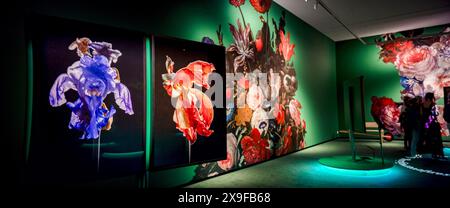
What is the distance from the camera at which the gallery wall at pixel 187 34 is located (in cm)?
200

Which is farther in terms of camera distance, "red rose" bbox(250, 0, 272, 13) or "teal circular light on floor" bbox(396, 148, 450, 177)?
"red rose" bbox(250, 0, 272, 13)

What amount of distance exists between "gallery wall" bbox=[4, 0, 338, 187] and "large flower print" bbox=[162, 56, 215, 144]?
802 millimetres

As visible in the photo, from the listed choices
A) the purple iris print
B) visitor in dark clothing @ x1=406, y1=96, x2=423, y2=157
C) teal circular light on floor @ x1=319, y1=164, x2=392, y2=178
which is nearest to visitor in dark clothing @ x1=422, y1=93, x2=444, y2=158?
visitor in dark clothing @ x1=406, y1=96, x2=423, y2=157

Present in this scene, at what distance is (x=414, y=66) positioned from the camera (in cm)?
721

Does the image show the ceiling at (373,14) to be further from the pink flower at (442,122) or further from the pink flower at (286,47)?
the pink flower at (442,122)

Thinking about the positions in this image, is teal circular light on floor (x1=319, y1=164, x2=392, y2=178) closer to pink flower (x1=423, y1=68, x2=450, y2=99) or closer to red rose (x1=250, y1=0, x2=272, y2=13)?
red rose (x1=250, y1=0, x2=272, y2=13)

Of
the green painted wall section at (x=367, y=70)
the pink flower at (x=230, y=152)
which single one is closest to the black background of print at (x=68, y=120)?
the pink flower at (x=230, y=152)

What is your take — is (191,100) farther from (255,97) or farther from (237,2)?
(237,2)

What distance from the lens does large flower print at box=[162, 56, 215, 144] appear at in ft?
7.95

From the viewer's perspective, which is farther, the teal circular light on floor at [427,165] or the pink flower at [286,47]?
the pink flower at [286,47]

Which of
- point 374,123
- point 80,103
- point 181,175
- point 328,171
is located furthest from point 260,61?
point 374,123

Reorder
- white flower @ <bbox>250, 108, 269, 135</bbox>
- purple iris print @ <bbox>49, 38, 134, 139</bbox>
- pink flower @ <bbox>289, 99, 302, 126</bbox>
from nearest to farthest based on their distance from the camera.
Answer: purple iris print @ <bbox>49, 38, 134, 139</bbox>, white flower @ <bbox>250, 108, 269, 135</bbox>, pink flower @ <bbox>289, 99, 302, 126</bbox>

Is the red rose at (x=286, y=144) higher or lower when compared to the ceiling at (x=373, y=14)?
lower

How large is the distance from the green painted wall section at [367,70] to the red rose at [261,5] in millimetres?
4599
